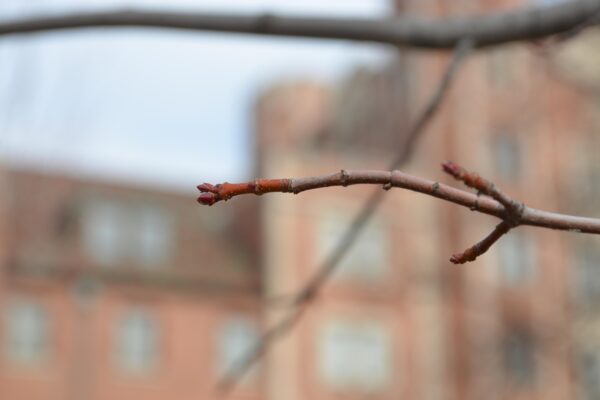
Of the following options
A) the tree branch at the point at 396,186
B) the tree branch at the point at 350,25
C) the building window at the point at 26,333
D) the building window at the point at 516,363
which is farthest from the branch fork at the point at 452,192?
the building window at the point at 26,333

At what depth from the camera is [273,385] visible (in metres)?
27.8

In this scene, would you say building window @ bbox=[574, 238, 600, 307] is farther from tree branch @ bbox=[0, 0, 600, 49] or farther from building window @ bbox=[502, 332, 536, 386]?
tree branch @ bbox=[0, 0, 600, 49]

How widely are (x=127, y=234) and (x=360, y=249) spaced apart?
20.5ft

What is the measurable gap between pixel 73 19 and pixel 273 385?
2449cm

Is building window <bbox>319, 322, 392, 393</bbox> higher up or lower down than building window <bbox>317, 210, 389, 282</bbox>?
lower down

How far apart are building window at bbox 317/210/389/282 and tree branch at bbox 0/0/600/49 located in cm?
2511

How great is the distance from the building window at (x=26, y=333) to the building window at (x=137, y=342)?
1849 mm

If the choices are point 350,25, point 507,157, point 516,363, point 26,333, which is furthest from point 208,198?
point 507,157

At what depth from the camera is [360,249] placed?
29.7 meters

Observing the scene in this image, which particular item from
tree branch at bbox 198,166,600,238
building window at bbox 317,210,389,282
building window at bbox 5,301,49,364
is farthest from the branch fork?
building window at bbox 317,210,389,282

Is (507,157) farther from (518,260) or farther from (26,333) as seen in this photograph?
(26,333)

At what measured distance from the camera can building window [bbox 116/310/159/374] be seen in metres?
26.8

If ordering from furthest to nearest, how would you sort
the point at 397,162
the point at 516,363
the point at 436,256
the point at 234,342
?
the point at 436,256 < the point at 234,342 < the point at 516,363 < the point at 397,162

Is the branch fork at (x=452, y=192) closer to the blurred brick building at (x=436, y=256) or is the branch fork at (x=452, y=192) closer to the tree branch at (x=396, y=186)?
the tree branch at (x=396, y=186)
